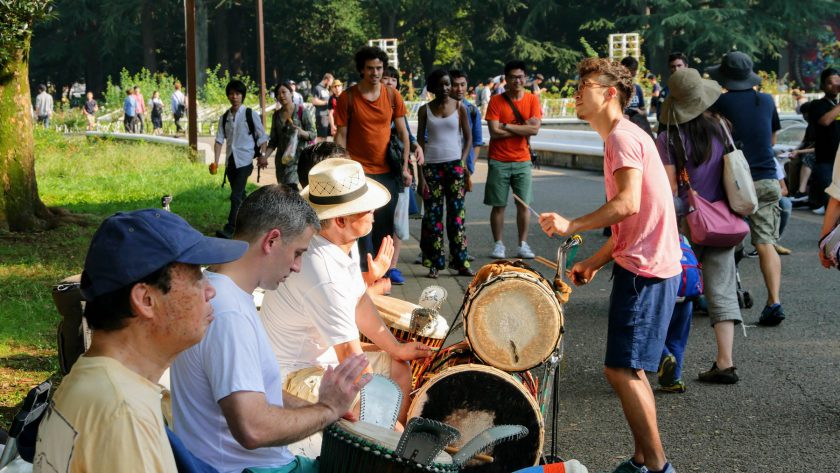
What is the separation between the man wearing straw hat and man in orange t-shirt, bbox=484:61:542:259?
106 inches

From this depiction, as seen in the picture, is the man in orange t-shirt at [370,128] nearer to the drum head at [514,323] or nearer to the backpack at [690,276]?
the backpack at [690,276]

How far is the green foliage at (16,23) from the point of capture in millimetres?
12148

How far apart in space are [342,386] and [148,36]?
195 feet

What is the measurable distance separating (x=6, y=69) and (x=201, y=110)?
30439 millimetres

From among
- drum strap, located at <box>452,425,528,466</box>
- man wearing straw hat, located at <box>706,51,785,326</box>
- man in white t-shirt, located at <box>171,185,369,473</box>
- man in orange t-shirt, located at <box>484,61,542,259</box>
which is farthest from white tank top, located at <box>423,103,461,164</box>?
drum strap, located at <box>452,425,528,466</box>

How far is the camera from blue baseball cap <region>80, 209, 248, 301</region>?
2.61 metres

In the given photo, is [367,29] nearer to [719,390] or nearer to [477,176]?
[477,176]

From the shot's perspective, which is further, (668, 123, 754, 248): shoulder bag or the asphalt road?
(668, 123, 754, 248): shoulder bag

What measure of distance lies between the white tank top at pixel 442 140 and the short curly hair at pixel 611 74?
5.33 m

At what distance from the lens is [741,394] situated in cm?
654

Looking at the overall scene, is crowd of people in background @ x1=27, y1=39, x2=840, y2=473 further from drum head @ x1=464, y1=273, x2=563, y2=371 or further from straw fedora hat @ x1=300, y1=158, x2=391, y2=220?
drum head @ x1=464, y1=273, x2=563, y2=371

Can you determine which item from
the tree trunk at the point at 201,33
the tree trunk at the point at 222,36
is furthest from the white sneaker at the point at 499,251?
the tree trunk at the point at 222,36

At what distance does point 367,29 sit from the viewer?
62.6 m

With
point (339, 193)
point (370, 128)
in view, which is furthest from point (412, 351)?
point (370, 128)
